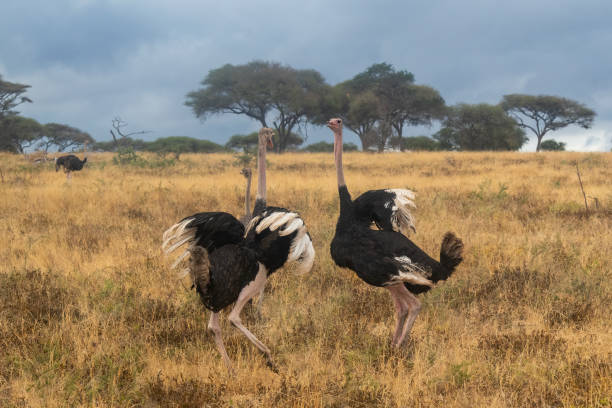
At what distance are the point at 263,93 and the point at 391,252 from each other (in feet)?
119

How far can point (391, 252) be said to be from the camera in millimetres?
4070

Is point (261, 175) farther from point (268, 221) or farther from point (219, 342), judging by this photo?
point (219, 342)

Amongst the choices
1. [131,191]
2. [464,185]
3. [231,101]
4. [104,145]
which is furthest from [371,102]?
[131,191]

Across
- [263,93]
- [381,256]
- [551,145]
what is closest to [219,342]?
[381,256]

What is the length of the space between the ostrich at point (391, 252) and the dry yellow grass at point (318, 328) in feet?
1.38

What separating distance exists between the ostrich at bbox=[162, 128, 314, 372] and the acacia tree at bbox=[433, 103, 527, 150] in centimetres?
4077

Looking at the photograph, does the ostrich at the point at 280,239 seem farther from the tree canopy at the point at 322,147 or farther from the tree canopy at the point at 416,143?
the tree canopy at the point at 322,147

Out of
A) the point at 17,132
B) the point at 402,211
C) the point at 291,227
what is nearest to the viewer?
the point at 291,227

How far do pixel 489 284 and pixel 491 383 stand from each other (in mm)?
2109

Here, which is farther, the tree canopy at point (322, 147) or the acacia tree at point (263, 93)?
the tree canopy at point (322, 147)

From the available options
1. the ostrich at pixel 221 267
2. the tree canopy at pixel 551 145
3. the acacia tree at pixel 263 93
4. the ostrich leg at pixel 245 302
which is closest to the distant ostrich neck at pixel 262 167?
the ostrich at pixel 221 267

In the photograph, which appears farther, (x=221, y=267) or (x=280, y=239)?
(x=280, y=239)

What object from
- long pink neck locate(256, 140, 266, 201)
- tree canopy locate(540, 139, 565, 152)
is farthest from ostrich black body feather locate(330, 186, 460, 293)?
tree canopy locate(540, 139, 565, 152)

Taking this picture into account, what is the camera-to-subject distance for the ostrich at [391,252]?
3.99 metres
